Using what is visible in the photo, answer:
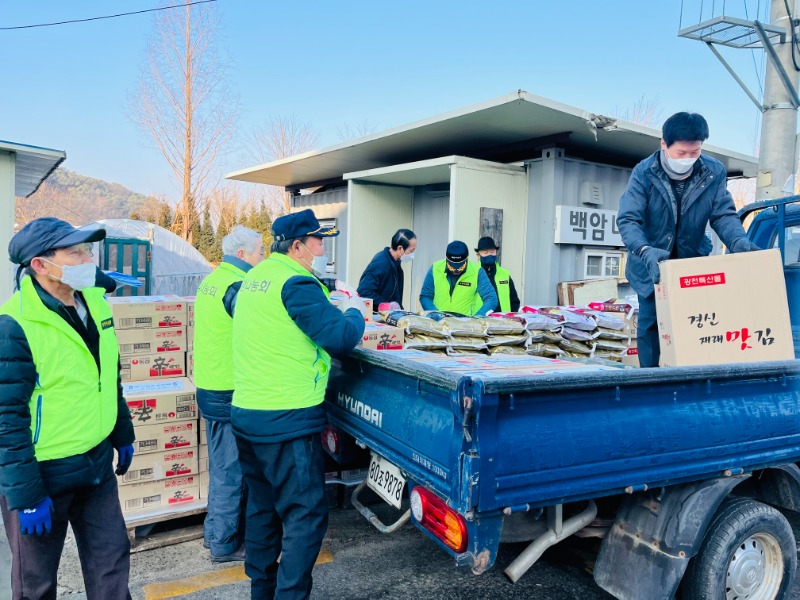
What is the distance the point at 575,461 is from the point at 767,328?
5.08 feet

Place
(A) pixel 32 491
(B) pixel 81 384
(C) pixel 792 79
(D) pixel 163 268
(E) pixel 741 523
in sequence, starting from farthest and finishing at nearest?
(D) pixel 163 268, (C) pixel 792 79, (E) pixel 741 523, (B) pixel 81 384, (A) pixel 32 491

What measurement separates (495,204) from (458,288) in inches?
115

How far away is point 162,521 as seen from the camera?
4047mm

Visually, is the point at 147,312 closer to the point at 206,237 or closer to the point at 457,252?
the point at 457,252

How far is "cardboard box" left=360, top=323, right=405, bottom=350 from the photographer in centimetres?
353

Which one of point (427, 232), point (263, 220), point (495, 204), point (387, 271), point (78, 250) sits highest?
point (263, 220)

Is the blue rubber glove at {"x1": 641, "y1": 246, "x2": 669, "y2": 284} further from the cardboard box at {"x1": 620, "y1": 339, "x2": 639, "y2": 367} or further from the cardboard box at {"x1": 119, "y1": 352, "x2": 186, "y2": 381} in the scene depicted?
the cardboard box at {"x1": 119, "y1": 352, "x2": 186, "y2": 381}

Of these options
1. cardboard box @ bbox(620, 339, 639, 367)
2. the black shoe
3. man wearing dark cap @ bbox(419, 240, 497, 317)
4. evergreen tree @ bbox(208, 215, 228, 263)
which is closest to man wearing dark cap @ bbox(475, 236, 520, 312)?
man wearing dark cap @ bbox(419, 240, 497, 317)

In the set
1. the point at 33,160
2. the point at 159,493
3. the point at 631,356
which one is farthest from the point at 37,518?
the point at 33,160

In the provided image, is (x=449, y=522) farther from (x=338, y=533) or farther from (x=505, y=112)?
(x=505, y=112)

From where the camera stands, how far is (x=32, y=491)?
223 cm

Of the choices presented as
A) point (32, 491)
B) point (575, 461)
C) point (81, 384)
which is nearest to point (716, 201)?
point (575, 461)

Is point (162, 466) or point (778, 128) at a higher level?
point (778, 128)

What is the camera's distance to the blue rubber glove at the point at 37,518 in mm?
2254
